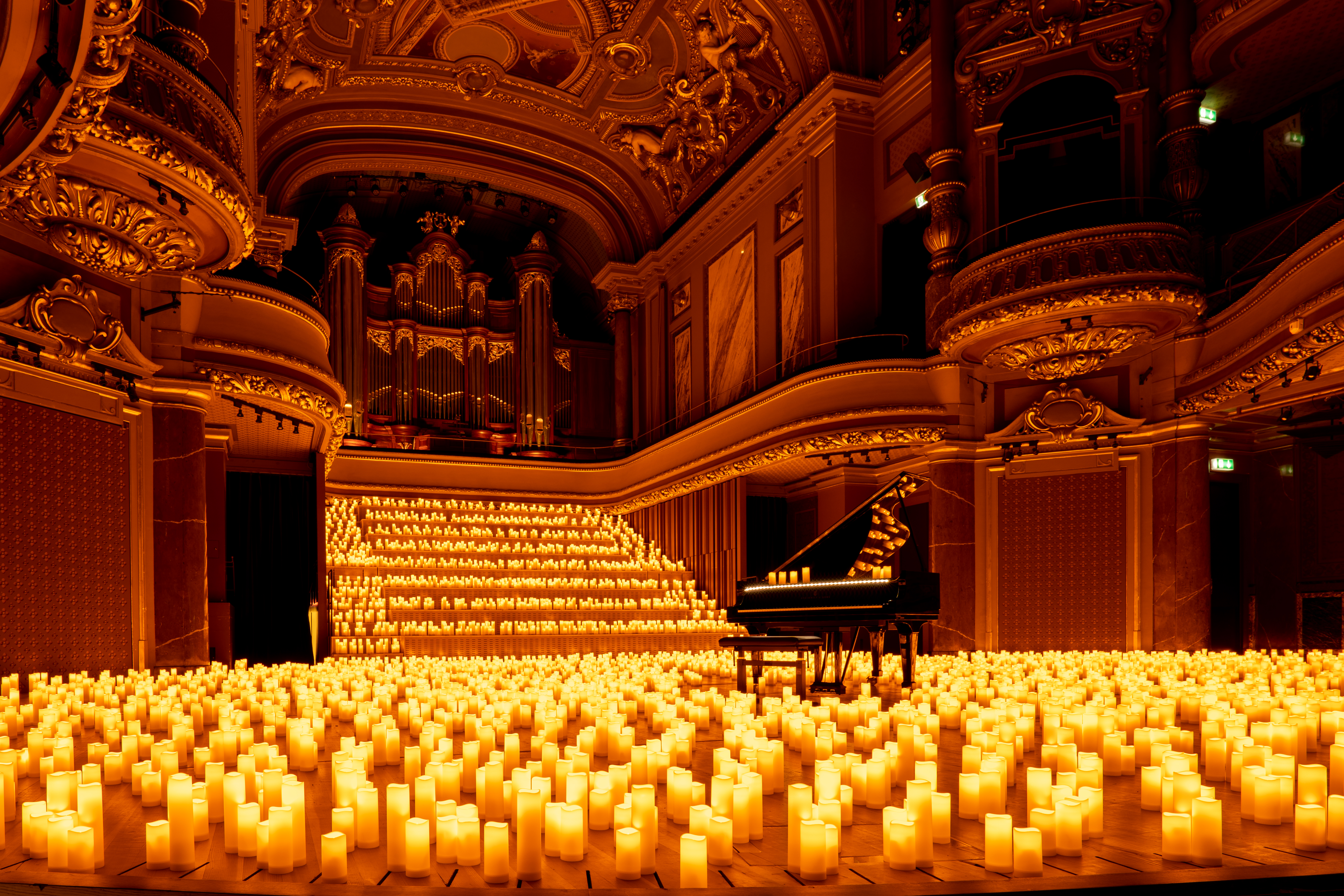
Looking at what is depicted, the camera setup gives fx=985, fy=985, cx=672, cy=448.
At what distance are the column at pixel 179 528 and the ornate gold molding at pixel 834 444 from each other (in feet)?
24.4

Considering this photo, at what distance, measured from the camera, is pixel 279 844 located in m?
2.66

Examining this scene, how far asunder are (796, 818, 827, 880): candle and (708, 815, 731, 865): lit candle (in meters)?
0.25

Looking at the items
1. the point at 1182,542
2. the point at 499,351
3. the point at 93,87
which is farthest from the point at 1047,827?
the point at 499,351

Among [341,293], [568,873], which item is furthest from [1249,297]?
[341,293]

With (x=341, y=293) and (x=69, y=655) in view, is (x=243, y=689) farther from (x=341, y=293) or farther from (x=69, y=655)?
(x=341, y=293)

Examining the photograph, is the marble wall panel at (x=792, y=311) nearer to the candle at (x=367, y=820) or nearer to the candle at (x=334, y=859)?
the candle at (x=367, y=820)

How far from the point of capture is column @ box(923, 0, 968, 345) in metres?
12.2

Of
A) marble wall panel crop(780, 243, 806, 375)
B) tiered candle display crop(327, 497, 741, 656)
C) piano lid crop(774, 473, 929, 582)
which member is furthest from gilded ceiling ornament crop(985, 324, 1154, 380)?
tiered candle display crop(327, 497, 741, 656)

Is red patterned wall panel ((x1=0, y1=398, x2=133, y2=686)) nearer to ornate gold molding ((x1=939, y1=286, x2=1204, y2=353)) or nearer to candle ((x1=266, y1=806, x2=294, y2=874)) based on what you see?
candle ((x1=266, y1=806, x2=294, y2=874))

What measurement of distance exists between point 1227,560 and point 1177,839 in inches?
461

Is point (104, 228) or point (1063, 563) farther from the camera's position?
point (1063, 563)

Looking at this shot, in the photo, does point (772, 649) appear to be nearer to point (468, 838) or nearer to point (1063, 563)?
point (468, 838)

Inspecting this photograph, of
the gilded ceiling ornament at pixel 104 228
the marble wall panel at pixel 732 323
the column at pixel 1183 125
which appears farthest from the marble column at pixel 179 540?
the column at pixel 1183 125

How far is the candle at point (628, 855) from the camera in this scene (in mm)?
2561
